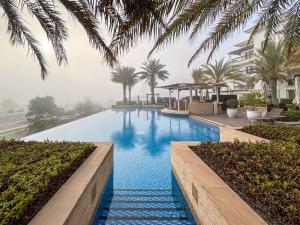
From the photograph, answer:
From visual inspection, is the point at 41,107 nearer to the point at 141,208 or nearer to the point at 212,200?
the point at 141,208

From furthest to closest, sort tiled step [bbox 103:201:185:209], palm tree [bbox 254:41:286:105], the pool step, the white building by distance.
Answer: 1. the white building
2. palm tree [bbox 254:41:286:105]
3. tiled step [bbox 103:201:185:209]
4. the pool step

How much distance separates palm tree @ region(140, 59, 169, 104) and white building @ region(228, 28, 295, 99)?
440 inches

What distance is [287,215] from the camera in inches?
82.4

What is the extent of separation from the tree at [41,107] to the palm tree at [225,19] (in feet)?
149

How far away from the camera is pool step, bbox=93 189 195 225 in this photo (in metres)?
3.49

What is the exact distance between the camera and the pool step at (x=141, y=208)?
137 inches

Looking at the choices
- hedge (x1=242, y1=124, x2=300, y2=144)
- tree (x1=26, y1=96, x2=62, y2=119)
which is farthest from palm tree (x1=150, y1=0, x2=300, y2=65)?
tree (x1=26, y1=96, x2=62, y2=119)

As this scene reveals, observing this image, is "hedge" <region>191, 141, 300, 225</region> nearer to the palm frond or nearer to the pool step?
the pool step

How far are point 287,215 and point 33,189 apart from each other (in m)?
2.52

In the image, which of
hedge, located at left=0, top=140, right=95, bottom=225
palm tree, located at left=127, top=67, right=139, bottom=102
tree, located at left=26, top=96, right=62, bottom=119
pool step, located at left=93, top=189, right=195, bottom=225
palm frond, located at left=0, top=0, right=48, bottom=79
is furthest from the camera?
tree, located at left=26, top=96, right=62, bottom=119

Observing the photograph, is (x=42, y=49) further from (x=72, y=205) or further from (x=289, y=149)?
(x=289, y=149)

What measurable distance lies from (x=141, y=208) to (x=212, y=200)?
159 cm

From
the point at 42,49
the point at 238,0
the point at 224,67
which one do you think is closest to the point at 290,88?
the point at 224,67

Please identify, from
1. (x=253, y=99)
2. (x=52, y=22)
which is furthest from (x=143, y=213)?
(x=253, y=99)
